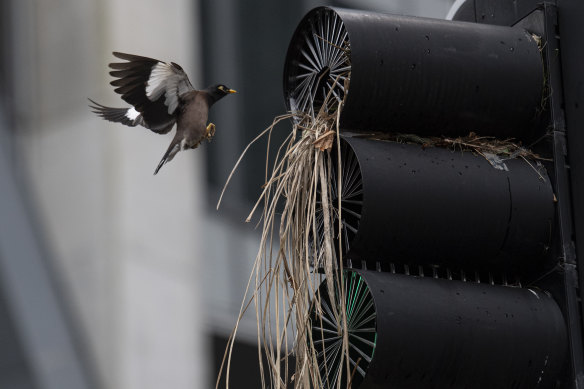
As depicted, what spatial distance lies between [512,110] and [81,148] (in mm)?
6683

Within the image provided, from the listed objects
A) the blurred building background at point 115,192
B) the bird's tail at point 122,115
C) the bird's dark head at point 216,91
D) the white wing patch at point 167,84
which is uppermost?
the white wing patch at point 167,84

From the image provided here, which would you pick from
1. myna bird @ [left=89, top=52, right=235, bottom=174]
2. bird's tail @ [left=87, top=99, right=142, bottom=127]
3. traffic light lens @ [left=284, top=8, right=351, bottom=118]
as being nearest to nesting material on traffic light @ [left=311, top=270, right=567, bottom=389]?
traffic light lens @ [left=284, top=8, right=351, bottom=118]

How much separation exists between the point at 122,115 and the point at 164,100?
0.33 m

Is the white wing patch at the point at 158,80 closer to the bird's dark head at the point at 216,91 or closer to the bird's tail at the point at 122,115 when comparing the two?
the bird's tail at the point at 122,115

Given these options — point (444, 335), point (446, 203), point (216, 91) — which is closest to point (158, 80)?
point (216, 91)

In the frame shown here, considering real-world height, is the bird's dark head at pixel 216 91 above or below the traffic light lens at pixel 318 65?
below

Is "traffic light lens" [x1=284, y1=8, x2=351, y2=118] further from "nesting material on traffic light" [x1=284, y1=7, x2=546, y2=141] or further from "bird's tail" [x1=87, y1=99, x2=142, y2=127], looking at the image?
"bird's tail" [x1=87, y1=99, x2=142, y2=127]

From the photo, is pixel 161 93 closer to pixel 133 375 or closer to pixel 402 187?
pixel 402 187

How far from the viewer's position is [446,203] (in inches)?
158

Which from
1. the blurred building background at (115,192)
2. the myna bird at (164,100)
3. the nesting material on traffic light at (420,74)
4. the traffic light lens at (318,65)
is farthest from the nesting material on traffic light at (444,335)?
the blurred building background at (115,192)

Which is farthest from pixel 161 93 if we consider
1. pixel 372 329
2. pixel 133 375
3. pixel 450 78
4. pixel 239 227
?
pixel 239 227

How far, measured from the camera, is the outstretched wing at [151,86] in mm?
5043

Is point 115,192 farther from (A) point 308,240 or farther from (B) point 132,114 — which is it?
(A) point 308,240

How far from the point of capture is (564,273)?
4105 millimetres
